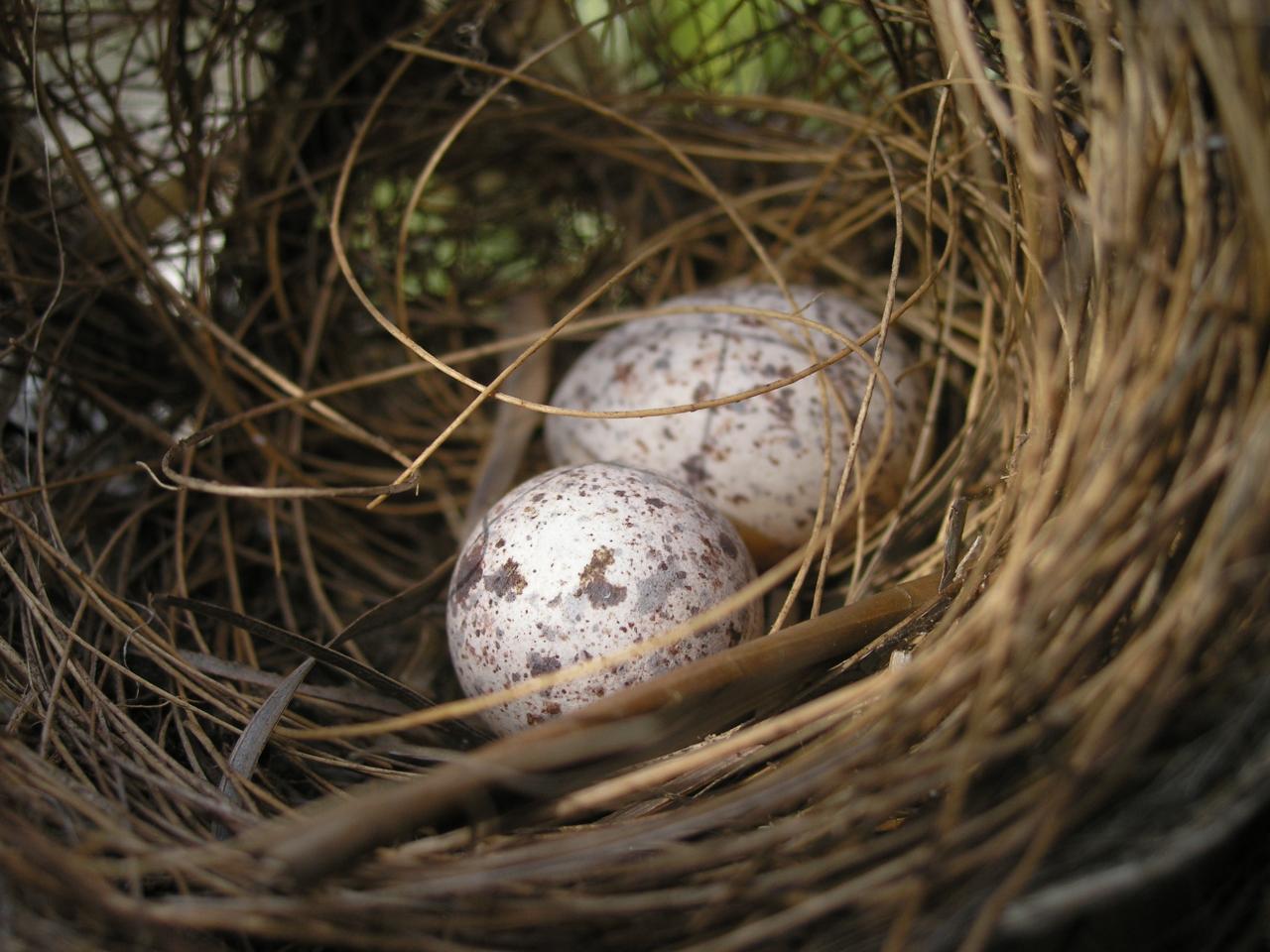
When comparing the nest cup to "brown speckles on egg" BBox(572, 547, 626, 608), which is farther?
"brown speckles on egg" BBox(572, 547, 626, 608)

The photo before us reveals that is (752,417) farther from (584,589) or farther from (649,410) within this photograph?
(584,589)

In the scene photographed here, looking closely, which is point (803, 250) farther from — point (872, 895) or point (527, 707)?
point (872, 895)

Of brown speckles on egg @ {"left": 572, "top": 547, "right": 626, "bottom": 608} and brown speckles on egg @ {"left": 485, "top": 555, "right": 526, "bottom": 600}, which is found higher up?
brown speckles on egg @ {"left": 485, "top": 555, "right": 526, "bottom": 600}

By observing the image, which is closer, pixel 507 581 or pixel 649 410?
pixel 507 581

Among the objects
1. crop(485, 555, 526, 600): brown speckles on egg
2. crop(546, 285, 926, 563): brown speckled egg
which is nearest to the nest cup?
crop(546, 285, 926, 563): brown speckled egg

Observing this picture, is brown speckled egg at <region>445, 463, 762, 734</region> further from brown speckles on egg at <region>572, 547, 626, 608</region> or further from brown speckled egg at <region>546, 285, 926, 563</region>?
brown speckled egg at <region>546, 285, 926, 563</region>

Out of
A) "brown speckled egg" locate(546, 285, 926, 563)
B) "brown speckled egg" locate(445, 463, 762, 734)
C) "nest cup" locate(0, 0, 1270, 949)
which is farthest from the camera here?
"brown speckled egg" locate(546, 285, 926, 563)

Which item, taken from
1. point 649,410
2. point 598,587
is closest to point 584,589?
point 598,587
